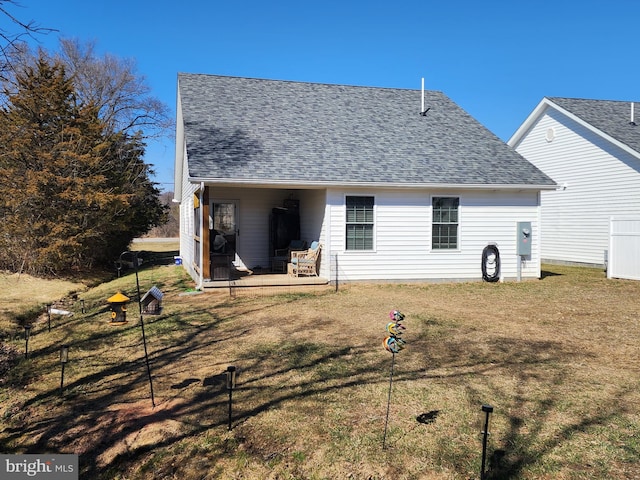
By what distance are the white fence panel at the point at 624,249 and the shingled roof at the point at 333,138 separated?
3.26m

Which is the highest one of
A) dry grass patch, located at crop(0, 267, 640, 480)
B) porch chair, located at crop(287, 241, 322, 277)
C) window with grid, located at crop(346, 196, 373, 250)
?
window with grid, located at crop(346, 196, 373, 250)

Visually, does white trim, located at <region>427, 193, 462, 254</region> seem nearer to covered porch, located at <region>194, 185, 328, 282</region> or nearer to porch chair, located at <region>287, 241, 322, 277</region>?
porch chair, located at <region>287, 241, 322, 277</region>

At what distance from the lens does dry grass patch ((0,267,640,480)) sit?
3764 mm

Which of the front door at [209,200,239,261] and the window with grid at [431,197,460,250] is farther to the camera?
the front door at [209,200,239,261]

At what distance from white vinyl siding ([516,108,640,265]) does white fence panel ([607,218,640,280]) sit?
6.85 ft

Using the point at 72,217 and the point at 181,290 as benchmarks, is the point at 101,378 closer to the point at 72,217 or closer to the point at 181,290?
the point at 181,290

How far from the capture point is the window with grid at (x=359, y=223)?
12.8 metres

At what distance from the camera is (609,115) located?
18.8m

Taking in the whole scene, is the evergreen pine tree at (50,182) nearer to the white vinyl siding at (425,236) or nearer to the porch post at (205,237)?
the porch post at (205,237)

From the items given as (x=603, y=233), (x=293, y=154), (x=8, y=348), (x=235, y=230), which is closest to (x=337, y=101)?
(x=293, y=154)

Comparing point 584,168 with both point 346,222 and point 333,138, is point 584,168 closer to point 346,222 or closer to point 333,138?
point 333,138

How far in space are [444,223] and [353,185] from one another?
298 centimetres

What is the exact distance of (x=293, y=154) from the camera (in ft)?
43.3

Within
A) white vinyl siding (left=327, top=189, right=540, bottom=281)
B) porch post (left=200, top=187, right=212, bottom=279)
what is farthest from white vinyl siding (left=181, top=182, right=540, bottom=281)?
porch post (left=200, top=187, right=212, bottom=279)
